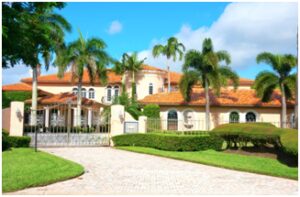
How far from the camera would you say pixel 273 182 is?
950cm

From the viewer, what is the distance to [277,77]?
32344mm

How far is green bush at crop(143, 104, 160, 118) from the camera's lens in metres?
34.9

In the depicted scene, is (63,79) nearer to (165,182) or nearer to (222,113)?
(222,113)

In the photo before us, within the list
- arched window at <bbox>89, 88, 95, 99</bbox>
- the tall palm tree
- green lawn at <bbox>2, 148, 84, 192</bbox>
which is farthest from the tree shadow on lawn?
arched window at <bbox>89, 88, 95, 99</bbox>

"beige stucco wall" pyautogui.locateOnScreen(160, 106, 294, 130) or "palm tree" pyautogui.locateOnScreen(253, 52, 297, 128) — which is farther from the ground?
"palm tree" pyautogui.locateOnScreen(253, 52, 297, 128)

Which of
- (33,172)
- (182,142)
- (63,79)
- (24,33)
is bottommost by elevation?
(33,172)

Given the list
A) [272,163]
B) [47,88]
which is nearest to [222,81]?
[272,163]

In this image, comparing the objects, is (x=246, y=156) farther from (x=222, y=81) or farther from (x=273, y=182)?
(x=222, y=81)

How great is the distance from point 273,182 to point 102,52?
2574 centimetres

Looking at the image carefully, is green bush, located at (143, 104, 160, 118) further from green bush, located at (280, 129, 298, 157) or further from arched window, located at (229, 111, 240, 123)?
green bush, located at (280, 129, 298, 157)

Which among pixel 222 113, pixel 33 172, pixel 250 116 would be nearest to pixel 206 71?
pixel 222 113

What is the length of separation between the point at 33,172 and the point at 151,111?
25.6 meters

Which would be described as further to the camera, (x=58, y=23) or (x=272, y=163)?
(x=58, y=23)

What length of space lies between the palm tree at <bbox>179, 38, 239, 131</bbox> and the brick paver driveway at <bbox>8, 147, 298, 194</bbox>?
2086 centimetres
